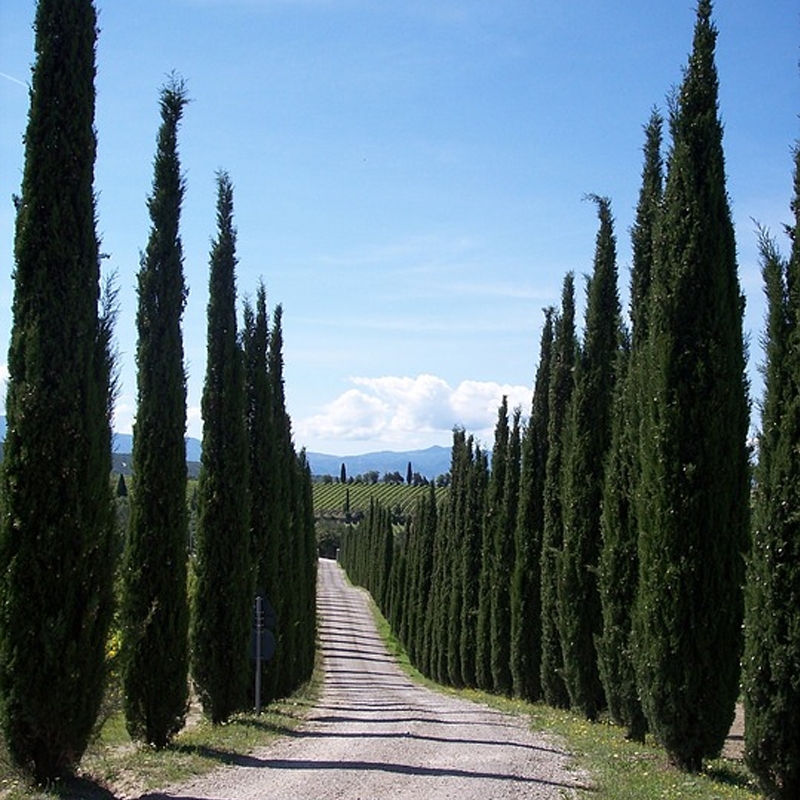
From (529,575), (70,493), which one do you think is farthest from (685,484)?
(529,575)

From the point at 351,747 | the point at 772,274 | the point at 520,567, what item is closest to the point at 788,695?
the point at 772,274

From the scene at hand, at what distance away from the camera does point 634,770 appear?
35.5ft

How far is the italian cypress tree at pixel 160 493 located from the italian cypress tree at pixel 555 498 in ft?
28.5

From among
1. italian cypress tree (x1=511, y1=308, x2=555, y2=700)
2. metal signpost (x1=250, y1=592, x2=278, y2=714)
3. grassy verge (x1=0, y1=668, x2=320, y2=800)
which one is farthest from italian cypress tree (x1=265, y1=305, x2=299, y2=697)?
italian cypress tree (x1=511, y1=308, x2=555, y2=700)

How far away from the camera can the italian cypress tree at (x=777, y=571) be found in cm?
795

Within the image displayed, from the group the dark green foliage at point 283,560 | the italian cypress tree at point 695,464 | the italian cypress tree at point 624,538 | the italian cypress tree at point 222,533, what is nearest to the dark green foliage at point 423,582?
the dark green foliage at point 283,560

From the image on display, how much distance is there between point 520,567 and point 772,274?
1542cm

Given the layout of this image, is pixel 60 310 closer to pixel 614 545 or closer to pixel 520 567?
pixel 614 545

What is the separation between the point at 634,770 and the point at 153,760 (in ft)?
17.5

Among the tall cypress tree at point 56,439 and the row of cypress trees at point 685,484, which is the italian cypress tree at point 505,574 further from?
the tall cypress tree at point 56,439

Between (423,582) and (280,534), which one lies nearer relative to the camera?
(280,534)

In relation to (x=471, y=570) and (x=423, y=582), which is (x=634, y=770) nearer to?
(x=471, y=570)

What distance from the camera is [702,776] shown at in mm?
10242

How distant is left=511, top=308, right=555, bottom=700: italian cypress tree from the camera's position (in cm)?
2291
